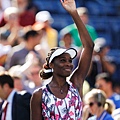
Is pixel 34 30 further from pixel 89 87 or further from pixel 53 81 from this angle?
pixel 53 81

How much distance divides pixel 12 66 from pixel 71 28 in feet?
7.44

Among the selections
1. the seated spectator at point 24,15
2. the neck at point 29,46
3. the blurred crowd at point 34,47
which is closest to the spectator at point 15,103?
the blurred crowd at point 34,47

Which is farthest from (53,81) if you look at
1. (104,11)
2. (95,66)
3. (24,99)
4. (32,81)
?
(104,11)

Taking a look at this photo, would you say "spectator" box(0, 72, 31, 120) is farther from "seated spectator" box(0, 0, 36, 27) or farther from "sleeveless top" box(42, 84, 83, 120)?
"seated spectator" box(0, 0, 36, 27)

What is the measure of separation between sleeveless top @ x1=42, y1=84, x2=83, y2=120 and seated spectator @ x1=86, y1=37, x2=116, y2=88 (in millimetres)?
6353

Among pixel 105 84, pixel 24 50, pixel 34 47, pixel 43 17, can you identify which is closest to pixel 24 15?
pixel 43 17

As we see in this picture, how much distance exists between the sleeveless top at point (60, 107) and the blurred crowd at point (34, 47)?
422 cm

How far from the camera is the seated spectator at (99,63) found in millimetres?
13656

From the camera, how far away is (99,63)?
13992 millimetres

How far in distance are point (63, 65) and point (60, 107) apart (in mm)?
420

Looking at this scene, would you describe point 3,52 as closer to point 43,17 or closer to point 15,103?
point 43,17

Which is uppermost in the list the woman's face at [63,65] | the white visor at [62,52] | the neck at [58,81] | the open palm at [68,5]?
the open palm at [68,5]

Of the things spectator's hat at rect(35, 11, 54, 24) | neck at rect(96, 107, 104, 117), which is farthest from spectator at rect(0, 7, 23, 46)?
neck at rect(96, 107, 104, 117)

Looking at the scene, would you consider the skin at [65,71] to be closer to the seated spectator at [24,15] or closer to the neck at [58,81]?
the neck at [58,81]
